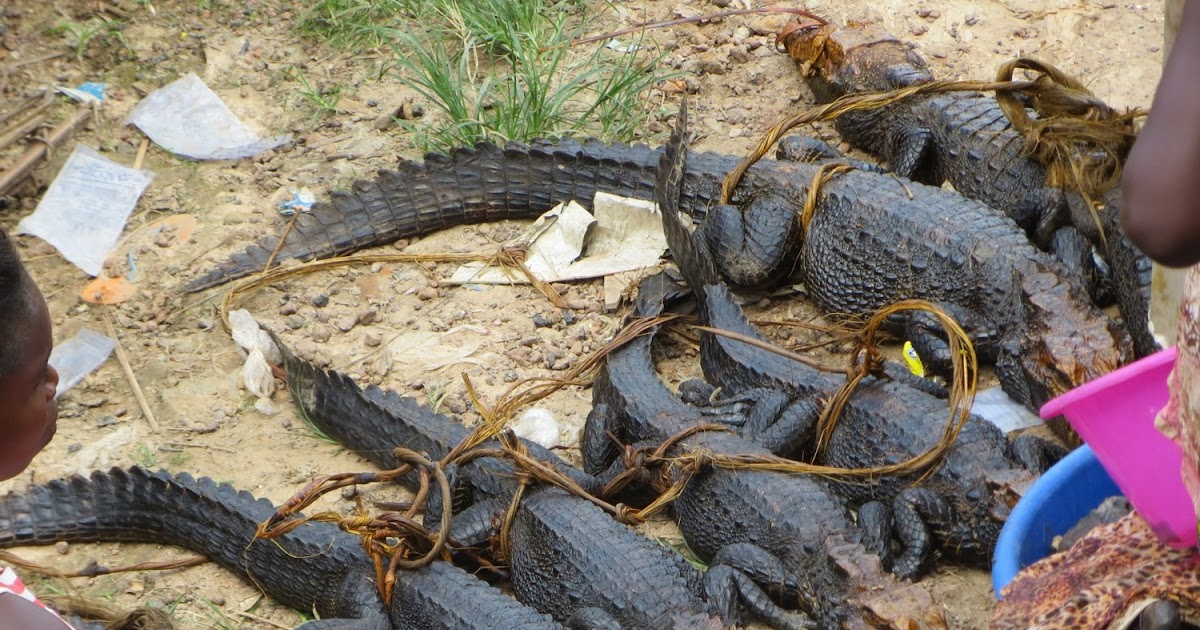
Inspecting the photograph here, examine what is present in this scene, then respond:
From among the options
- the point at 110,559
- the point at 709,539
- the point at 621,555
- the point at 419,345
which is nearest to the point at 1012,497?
the point at 709,539

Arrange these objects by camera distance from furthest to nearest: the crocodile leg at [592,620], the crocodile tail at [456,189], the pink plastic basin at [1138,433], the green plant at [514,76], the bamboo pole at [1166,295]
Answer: the green plant at [514,76] → the crocodile tail at [456,189] → the bamboo pole at [1166,295] → the crocodile leg at [592,620] → the pink plastic basin at [1138,433]

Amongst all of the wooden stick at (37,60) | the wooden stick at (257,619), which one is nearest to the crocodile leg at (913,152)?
the wooden stick at (257,619)

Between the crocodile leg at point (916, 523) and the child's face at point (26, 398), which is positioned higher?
the child's face at point (26, 398)

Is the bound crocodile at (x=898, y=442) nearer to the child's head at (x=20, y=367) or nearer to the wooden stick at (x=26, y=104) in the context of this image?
the child's head at (x=20, y=367)

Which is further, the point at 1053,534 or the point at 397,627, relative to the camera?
the point at 397,627

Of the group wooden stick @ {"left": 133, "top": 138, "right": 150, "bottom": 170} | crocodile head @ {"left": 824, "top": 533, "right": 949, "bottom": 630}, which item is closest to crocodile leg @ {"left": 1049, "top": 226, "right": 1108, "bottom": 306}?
crocodile head @ {"left": 824, "top": 533, "right": 949, "bottom": 630}

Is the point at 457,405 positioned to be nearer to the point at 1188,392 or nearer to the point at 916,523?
the point at 916,523

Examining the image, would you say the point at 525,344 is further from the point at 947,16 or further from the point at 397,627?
the point at 947,16
